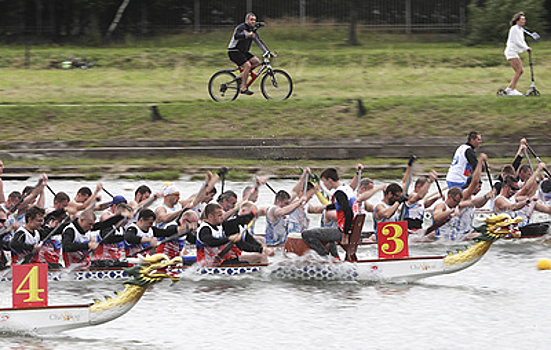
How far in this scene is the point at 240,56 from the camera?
18.1m

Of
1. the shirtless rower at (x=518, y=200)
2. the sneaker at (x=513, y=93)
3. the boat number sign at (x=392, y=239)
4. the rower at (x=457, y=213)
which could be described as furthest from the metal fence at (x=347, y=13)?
the boat number sign at (x=392, y=239)

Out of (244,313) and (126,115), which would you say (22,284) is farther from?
(126,115)

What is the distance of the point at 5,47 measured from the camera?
29859 mm

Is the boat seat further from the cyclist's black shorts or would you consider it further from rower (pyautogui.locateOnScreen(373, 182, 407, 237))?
the cyclist's black shorts

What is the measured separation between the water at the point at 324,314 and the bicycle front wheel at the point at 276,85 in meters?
9.01

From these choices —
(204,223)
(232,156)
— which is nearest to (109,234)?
(204,223)

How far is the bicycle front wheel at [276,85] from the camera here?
19312 mm

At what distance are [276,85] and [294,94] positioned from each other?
→ 9.18ft

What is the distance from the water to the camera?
27.8ft

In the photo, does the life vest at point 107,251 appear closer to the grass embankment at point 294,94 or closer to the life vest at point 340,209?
the life vest at point 340,209

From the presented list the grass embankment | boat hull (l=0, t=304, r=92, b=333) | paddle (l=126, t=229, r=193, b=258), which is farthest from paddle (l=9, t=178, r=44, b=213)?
the grass embankment

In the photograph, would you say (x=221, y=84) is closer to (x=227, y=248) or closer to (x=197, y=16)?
(x=227, y=248)

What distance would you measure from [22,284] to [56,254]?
2.24m

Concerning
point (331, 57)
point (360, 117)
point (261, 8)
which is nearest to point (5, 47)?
point (261, 8)
